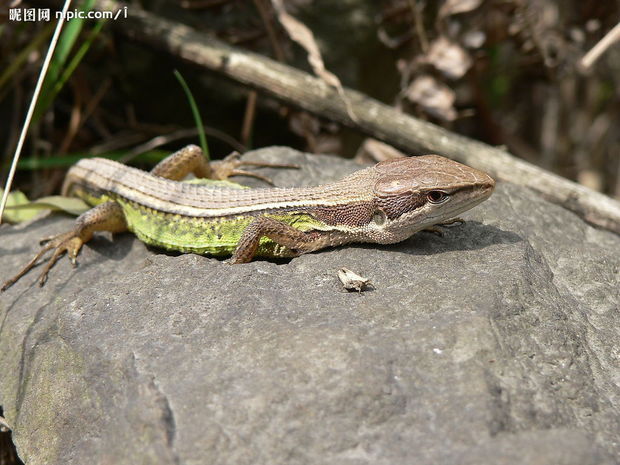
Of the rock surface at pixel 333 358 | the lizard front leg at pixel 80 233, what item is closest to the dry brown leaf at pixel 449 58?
the rock surface at pixel 333 358

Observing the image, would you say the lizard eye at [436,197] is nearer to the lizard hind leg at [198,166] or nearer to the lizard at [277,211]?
the lizard at [277,211]

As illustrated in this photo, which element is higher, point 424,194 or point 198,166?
point 424,194

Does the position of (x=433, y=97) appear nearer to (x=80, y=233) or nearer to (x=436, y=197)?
(x=436, y=197)

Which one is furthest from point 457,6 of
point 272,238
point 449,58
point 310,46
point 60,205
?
point 60,205

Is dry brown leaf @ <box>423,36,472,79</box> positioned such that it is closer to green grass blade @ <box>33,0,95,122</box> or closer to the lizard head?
the lizard head

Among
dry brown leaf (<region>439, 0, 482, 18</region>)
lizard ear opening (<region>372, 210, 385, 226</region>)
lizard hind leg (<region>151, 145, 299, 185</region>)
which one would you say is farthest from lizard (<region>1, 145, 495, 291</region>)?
dry brown leaf (<region>439, 0, 482, 18</region>)

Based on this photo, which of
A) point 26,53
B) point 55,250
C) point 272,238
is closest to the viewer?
point 272,238

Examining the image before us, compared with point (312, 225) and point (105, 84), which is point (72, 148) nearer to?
point (105, 84)
